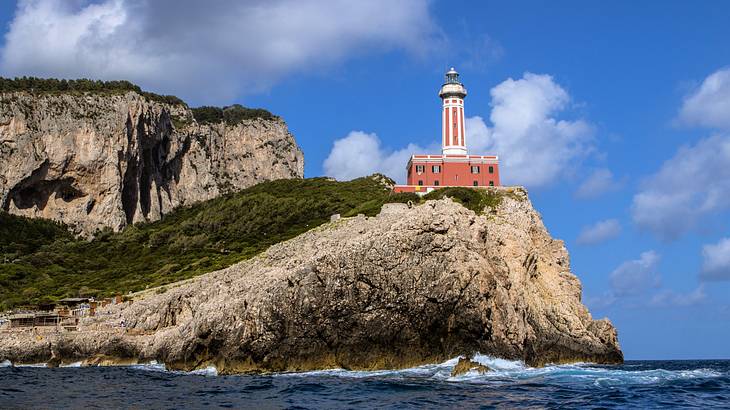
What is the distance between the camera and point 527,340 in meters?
39.9

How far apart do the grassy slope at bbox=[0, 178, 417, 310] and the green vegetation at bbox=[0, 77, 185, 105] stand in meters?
22.4

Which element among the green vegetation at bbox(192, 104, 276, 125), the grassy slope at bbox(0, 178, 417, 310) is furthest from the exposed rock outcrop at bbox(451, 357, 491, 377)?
the green vegetation at bbox(192, 104, 276, 125)

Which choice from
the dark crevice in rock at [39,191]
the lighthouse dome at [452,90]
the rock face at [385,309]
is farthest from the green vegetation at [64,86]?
the rock face at [385,309]

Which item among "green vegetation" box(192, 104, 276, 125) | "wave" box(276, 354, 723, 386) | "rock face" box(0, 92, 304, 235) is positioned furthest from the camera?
"green vegetation" box(192, 104, 276, 125)

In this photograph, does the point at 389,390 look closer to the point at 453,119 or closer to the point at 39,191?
the point at 453,119

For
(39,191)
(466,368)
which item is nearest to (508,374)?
(466,368)

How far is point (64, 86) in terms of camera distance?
131000 mm

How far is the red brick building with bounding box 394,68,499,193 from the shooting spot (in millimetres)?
90812

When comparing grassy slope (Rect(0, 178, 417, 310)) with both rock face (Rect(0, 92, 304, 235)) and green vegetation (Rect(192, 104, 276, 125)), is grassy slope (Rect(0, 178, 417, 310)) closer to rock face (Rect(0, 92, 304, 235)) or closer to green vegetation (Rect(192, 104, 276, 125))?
rock face (Rect(0, 92, 304, 235))

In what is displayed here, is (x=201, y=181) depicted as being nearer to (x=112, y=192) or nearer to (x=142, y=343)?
(x=112, y=192)

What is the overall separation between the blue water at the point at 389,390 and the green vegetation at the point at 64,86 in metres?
96.9

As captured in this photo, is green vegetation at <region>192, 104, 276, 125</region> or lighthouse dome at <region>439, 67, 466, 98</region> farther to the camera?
green vegetation at <region>192, 104, 276, 125</region>

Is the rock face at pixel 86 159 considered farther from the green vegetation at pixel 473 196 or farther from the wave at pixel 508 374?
the wave at pixel 508 374

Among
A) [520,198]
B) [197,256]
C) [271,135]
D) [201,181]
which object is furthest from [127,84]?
[520,198]
